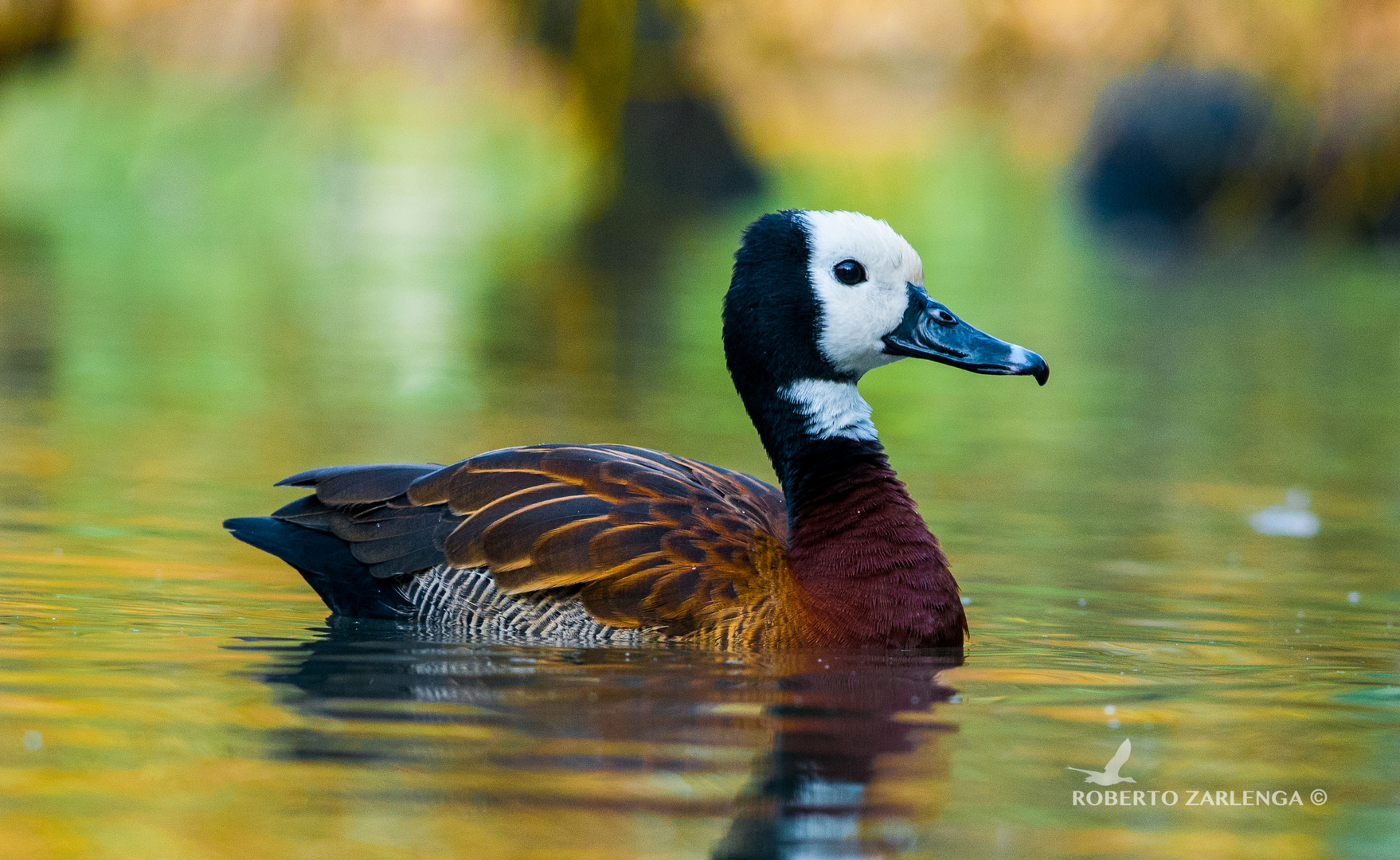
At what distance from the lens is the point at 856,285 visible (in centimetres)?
730

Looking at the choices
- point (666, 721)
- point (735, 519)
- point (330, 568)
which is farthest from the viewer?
point (330, 568)

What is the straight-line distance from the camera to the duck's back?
6.80 meters

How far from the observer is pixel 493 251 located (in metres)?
27.8

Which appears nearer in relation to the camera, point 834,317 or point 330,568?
point 834,317

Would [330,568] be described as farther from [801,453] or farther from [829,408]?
[829,408]

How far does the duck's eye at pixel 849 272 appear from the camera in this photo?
23.9 ft

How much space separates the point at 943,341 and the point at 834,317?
1.37 ft

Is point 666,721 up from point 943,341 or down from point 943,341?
down

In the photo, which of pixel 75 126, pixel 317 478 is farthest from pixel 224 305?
pixel 75 126

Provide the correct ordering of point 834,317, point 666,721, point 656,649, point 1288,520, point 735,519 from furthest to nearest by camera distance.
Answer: point 1288,520, point 834,317, point 735,519, point 656,649, point 666,721

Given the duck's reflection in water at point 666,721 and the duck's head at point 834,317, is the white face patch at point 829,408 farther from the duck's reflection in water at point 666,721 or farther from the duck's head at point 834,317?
the duck's reflection in water at point 666,721

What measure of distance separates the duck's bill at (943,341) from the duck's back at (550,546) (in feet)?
2.71

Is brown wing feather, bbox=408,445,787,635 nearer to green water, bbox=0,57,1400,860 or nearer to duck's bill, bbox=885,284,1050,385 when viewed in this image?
green water, bbox=0,57,1400,860

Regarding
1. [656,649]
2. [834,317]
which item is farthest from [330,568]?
[834,317]
